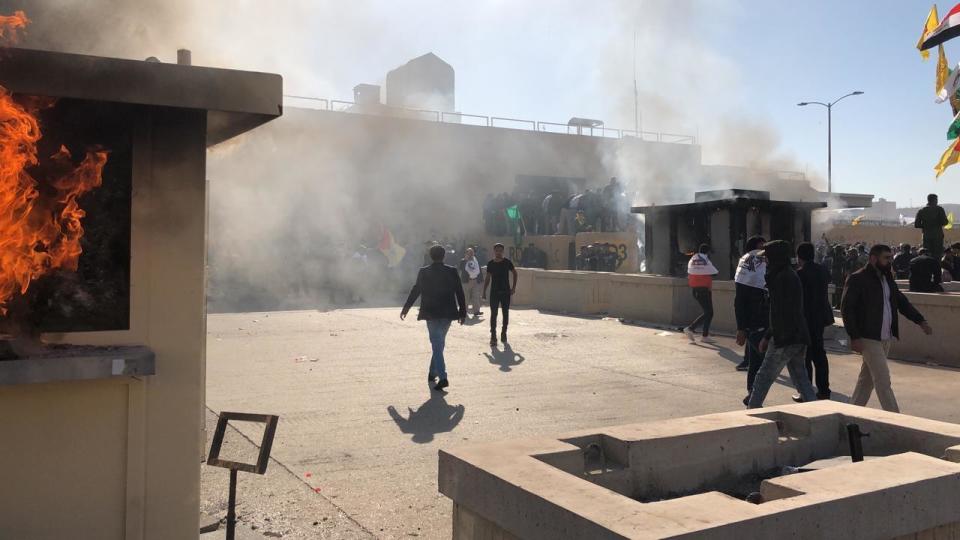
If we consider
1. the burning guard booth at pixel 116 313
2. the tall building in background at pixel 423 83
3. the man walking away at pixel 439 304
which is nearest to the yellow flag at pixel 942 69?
the man walking away at pixel 439 304

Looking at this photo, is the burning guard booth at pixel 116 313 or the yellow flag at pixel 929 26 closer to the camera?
the burning guard booth at pixel 116 313

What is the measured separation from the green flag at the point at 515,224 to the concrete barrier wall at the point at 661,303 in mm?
8636

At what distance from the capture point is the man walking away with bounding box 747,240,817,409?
5902 mm

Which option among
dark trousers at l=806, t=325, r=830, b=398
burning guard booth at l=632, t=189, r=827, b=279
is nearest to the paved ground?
dark trousers at l=806, t=325, r=830, b=398

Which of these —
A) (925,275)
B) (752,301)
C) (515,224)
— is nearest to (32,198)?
(752,301)

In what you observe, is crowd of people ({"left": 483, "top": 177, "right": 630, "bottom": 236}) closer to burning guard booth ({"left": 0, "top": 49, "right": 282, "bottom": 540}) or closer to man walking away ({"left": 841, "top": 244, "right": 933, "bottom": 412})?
man walking away ({"left": 841, "top": 244, "right": 933, "bottom": 412})

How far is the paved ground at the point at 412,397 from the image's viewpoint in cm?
433

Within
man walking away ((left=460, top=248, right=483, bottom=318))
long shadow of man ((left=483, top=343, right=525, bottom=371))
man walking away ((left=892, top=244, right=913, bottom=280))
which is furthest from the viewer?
man walking away ((left=892, top=244, right=913, bottom=280))

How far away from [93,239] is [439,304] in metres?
4.66

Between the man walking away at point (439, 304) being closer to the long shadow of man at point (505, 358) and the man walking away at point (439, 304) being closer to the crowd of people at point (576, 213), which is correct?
the long shadow of man at point (505, 358)

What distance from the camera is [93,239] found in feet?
10.2

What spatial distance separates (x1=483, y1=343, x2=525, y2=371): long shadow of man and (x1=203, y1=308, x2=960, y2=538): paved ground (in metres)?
0.02

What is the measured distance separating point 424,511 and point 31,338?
2.17 meters

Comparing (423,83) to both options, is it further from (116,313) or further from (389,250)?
(116,313)
